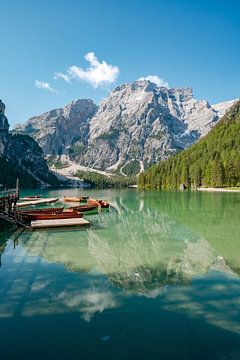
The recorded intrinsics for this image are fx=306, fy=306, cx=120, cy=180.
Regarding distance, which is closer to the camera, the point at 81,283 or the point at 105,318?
the point at 105,318

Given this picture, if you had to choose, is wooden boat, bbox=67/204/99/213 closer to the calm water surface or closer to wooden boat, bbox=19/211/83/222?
wooden boat, bbox=19/211/83/222

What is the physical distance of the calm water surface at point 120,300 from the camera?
9891 mm

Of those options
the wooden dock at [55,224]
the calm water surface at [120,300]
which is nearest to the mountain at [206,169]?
the wooden dock at [55,224]

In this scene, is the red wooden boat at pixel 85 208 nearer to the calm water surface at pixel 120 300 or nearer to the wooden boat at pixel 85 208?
the wooden boat at pixel 85 208

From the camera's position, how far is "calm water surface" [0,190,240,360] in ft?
32.4

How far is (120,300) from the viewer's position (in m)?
14.1

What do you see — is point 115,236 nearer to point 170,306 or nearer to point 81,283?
point 81,283

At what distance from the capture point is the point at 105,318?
39.7 feet

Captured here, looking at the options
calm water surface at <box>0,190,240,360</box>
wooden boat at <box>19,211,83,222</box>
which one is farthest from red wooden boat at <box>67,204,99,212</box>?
calm water surface at <box>0,190,240,360</box>

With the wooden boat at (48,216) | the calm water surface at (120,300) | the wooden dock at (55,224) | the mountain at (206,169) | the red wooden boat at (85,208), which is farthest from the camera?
the mountain at (206,169)

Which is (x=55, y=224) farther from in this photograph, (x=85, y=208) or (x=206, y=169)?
(x=206, y=169)

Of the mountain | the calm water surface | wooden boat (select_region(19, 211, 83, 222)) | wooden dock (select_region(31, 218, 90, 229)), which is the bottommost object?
the calm water surface

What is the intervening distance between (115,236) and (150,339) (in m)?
21.4

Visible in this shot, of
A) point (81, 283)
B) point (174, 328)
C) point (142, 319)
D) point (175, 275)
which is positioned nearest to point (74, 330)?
point (142, 319)
